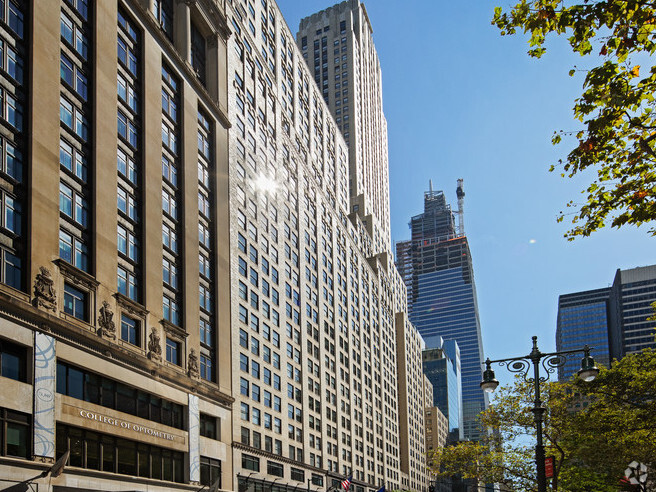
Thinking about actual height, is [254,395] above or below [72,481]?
above

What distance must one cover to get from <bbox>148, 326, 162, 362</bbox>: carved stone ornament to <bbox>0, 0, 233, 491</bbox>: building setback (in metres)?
0.10

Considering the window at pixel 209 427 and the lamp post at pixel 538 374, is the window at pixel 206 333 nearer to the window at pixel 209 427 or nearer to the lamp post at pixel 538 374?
the window at pixel 209 427

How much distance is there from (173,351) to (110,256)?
31.6ft

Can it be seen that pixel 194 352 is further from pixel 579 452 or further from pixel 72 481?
pixel 579 452

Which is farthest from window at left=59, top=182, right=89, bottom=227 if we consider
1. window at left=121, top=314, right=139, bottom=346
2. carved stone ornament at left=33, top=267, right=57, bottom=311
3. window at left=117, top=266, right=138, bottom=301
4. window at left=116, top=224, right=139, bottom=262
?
window at left=121, top=314, right=139, bottom=346

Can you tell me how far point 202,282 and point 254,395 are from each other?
1299 cm

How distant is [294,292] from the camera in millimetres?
75875

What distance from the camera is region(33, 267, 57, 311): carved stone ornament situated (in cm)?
3406

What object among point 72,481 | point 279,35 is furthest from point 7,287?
point 279,35

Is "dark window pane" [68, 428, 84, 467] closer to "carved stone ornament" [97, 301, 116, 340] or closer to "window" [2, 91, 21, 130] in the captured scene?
"carved stone ornament" [97, 301, 116, 340]

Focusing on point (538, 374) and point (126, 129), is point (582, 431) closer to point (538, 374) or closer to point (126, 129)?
point (538, 374)

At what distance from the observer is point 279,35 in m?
84.0

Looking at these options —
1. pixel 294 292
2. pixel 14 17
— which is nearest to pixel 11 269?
pixel 14 17

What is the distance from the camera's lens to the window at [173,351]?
46.7m
